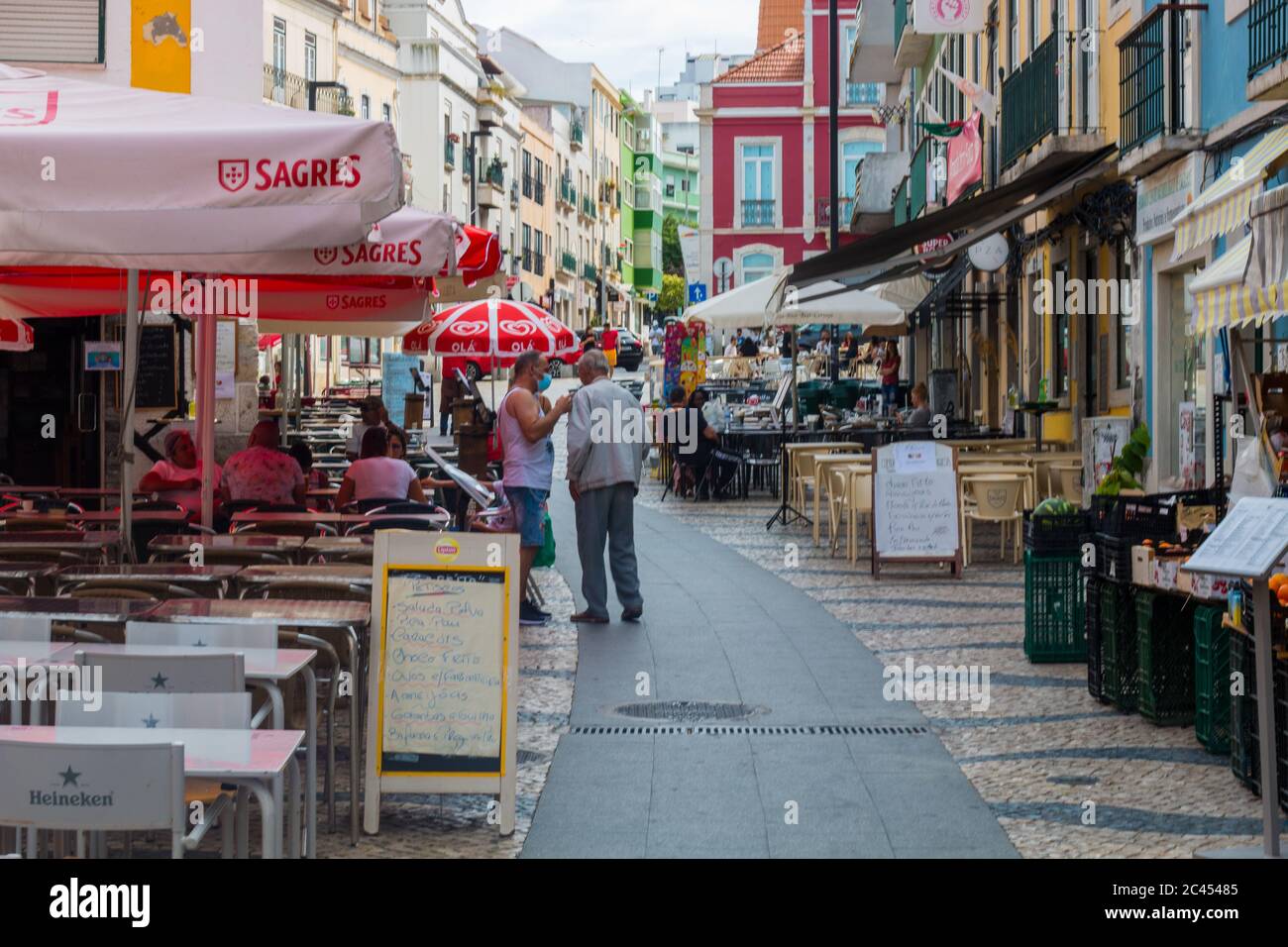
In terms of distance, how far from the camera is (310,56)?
46.6m

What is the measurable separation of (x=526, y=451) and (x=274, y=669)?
6.19 m

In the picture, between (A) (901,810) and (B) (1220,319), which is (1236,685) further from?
(B) (1220,319)

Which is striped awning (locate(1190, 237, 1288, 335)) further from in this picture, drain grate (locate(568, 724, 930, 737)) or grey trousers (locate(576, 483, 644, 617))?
grey trousers (locate(576, 483, 644, 617))

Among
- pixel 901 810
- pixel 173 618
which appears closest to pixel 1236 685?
pixel 901 810

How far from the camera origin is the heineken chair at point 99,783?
4508 mm

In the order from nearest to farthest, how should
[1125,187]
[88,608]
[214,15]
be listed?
[88,608] < [1125,187] < [214,15]

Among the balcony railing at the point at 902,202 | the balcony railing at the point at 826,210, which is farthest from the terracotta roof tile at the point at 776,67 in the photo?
the balcony railing at the point at 902,202

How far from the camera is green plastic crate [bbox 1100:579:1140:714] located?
9422 mm

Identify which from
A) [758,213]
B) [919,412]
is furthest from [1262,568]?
[758,213]

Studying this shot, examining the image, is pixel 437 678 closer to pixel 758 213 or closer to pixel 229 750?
pixel 229 750

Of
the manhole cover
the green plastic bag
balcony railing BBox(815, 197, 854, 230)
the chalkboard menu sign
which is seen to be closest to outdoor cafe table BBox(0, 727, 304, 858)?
the manhole cover

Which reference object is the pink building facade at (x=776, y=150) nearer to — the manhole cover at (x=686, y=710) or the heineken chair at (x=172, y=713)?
the manhole cover at (x=686, y=710)
